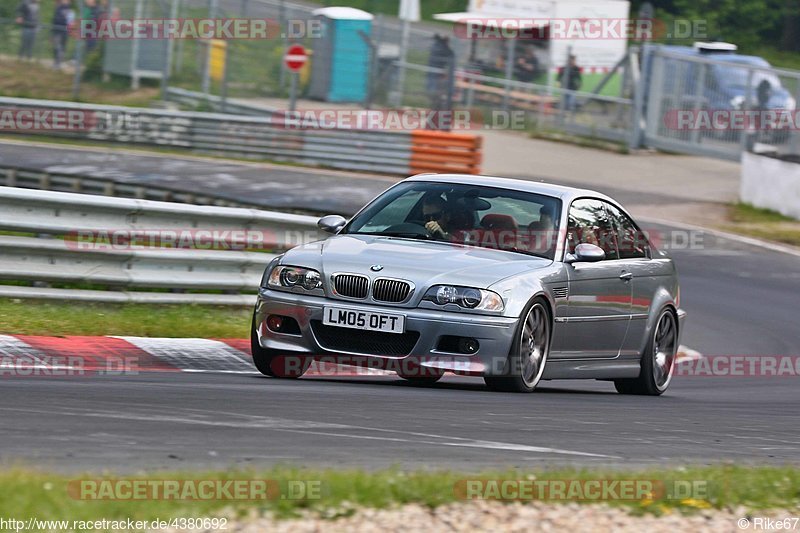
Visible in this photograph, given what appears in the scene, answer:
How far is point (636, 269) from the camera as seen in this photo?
10.1 metres

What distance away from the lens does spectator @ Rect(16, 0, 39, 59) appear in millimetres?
29922

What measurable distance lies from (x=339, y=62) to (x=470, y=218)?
2216cm

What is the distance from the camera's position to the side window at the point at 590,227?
948 centimetres

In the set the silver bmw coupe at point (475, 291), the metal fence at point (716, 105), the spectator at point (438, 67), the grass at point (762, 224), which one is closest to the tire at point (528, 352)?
the silver bmw coupe at point (475, 291)

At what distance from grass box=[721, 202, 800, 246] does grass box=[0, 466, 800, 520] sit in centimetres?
1610

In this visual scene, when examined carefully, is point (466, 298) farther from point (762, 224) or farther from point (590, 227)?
point (762, 224)

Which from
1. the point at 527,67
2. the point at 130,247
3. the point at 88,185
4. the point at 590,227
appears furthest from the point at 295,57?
the point at 590,227

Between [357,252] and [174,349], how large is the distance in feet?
6.27

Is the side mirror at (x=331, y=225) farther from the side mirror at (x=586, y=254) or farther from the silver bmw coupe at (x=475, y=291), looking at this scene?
the side mirror at (x=586, y=254)

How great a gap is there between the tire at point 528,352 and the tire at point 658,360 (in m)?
1.68

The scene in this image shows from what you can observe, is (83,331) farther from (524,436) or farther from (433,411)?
(524,436)

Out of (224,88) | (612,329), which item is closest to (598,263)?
(612,329)

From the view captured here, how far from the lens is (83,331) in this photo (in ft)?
32.9

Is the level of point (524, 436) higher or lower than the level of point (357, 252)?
lower
